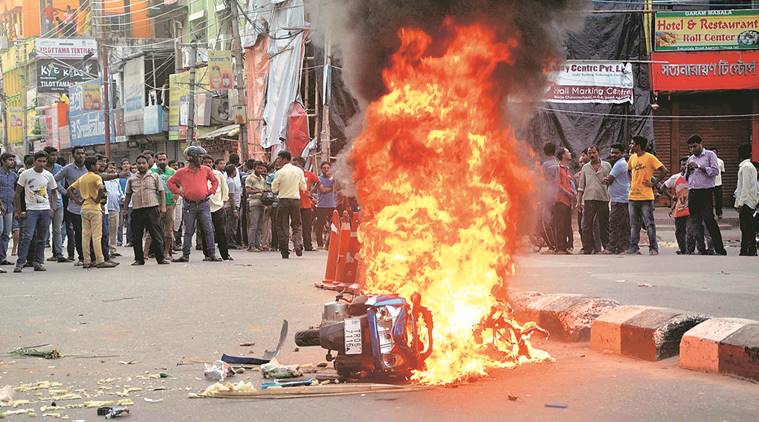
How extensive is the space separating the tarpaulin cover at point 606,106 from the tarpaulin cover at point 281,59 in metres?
7.76

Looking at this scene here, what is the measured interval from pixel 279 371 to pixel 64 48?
2020 inches

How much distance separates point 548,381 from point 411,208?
159cm

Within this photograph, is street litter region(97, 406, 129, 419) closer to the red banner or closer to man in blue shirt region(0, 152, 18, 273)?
man in blue shirt region(0, 152, 18, 273)

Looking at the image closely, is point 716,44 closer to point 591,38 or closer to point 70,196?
point 591,38

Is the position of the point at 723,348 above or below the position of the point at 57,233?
below

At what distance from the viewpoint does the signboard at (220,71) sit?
105ft

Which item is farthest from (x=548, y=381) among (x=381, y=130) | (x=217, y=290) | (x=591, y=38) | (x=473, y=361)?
(x=591, y=38)

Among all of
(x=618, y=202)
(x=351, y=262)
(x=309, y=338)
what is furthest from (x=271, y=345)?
(x=618, y=202)

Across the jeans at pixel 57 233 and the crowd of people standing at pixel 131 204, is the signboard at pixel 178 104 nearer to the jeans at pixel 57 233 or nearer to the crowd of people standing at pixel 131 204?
the crowd of people standing at pixel 131 204

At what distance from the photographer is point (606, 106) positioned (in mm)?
24891

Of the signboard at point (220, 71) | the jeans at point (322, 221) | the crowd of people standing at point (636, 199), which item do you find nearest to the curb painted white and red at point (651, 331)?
the crowd of people standing at point (636, 199)

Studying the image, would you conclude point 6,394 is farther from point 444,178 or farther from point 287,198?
point 287,198

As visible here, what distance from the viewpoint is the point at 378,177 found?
662 centimetres

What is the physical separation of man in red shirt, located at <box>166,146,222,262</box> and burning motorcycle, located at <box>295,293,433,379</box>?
Result: 10065 mm
